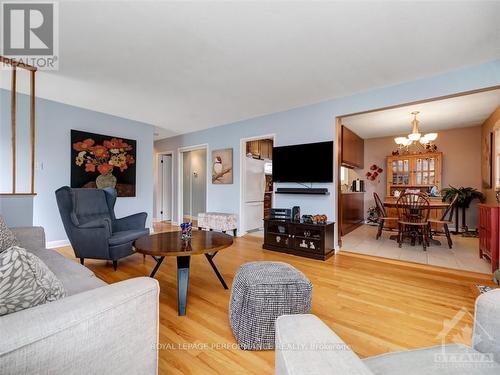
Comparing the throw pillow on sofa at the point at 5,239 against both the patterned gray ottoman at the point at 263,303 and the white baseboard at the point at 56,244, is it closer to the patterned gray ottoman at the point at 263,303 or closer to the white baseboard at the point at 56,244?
the patterned gray ottoman at the point at 263,303

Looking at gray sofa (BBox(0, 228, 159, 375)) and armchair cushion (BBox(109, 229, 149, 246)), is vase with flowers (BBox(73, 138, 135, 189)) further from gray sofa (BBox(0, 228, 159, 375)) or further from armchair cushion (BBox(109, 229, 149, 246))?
gray sofa (BBox(0, 228, 159, 375))

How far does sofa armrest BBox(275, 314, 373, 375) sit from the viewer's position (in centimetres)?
57

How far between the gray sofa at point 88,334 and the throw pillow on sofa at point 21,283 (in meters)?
0.05

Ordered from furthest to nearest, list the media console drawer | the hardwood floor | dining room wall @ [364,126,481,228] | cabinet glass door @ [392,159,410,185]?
cabinet glass door @ [392,159,410,185] → dining room wall @ [364,126,481,228] → the media console drawer → the hardwood floor

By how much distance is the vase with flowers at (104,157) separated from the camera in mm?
3900

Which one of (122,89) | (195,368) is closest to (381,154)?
(122,89)

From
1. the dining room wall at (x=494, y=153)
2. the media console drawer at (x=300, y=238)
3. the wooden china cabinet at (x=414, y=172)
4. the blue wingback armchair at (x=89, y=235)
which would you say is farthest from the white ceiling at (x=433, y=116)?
the blue wingback armchair at (x=89, y=235)

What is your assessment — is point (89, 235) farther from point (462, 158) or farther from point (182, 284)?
point (462, 158)

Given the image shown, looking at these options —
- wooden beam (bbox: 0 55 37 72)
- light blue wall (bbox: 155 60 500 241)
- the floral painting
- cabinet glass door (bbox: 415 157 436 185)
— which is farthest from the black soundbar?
cabinet glass door (bbox: 415 157 436 185)

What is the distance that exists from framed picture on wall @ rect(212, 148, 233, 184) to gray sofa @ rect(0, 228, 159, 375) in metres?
3.95

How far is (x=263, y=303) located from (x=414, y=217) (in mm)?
3650

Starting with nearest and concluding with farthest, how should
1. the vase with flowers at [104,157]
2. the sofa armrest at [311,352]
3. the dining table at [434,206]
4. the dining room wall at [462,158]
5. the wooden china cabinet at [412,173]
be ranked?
the sofa armrest at [311,352], the dining table at [434,206], the vase with flowers at [104,157], the dining room wall at [462,158], the wooden china cabinet at [412,173]

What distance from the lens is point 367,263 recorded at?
2990 millimetres

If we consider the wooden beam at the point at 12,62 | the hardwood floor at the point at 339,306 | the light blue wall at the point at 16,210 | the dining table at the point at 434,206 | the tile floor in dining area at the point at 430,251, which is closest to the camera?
the hardwood floor at the point at 339,306
